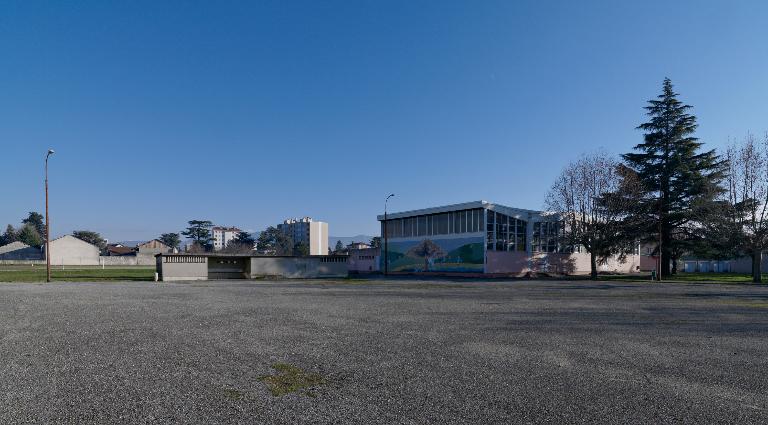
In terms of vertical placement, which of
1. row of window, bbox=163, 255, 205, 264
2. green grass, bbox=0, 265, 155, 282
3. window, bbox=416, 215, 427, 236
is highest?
window, bbox=416, 215, 427, 236

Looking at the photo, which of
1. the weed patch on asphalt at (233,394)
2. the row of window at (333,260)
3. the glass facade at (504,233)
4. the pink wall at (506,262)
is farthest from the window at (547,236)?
the weed patch on asphalt at (233,394)

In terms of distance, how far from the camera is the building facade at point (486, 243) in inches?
2135

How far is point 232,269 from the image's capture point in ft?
152

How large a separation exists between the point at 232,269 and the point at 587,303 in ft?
119

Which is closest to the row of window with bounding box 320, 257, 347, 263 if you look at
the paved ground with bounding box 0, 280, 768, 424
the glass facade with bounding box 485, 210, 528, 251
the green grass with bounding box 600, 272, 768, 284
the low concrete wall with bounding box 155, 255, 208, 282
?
the low concrete wall with bounding box 155, 255, 208, 282

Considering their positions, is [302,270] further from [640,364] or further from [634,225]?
[640,364]

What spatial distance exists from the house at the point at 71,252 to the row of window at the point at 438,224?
236 feet

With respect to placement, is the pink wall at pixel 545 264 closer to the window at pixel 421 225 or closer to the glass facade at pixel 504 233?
the glass facade at pixel 504 233

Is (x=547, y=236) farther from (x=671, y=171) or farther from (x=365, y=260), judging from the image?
(x=365, y=260)

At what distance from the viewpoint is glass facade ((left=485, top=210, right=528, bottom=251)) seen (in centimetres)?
5441

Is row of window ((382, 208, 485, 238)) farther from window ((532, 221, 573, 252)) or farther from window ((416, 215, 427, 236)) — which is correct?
window ((532, 221, 573, 252))

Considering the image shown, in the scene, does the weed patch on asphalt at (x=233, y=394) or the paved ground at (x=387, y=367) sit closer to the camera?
the paved ground at (x=387, y=367)

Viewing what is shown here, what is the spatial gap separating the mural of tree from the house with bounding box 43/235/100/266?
74991 mm

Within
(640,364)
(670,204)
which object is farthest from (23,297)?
(670,204)
